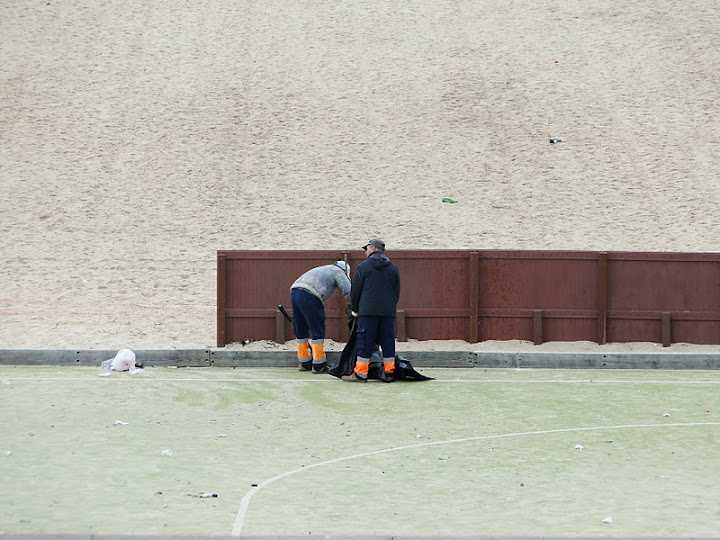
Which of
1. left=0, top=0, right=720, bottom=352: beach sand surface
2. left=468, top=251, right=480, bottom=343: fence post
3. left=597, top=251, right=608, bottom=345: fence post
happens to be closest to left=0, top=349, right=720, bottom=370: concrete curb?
left=468, top=251, right=480, bottom=343: fence post

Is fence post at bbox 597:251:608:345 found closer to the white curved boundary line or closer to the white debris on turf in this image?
the white curved boundary line

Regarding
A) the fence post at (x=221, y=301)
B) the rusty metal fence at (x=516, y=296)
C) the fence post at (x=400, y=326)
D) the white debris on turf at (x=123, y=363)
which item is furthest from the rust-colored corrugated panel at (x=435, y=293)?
the white debris on turf at (x=123, y=363)

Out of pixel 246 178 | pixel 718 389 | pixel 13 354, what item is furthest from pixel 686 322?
pixel 246 178

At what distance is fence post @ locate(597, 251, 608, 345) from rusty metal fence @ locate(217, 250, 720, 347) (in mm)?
16

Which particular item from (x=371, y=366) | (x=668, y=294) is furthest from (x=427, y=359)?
(x=668, y=294)

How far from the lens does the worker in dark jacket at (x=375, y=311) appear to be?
41.2ft

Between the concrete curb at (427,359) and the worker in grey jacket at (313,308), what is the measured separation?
22.3 inches

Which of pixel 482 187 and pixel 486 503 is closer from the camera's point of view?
pixel 486 503

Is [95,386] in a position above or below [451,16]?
below

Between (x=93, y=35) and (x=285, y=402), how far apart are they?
32.5m

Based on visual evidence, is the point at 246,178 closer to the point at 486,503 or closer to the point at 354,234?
the point at 354,234

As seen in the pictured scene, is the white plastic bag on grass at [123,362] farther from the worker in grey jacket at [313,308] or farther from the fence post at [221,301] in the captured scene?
the fence post at [221,301]

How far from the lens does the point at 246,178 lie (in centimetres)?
2991

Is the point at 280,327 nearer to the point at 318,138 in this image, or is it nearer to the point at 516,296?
the point at 516,296
